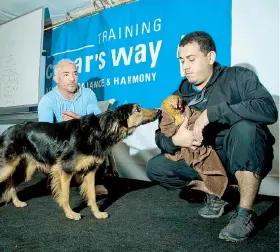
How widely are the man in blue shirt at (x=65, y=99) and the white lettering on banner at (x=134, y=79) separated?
0.67 m

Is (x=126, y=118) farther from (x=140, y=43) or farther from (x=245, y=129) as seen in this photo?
(x=140, y=43)

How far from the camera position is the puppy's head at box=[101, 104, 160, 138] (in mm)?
2408

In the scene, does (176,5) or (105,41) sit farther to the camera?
(105,41)

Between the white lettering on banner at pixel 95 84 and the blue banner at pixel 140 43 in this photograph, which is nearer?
the blue banner at pixel 140 43

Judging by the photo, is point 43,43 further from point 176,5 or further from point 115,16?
point 176,5

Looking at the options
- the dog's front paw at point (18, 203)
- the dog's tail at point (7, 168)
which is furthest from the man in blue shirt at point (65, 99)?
the dog's front paw at point (18, 203)

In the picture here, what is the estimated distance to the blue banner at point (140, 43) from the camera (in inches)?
124

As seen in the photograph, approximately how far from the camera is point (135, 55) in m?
3.71

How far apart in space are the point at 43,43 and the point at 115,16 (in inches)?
60.1

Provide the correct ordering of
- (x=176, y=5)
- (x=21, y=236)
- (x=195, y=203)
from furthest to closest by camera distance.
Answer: (x=176, y=5) < (x=195, y=203) < (x=21, y=236)

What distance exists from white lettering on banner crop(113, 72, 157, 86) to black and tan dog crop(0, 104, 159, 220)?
1089 mm

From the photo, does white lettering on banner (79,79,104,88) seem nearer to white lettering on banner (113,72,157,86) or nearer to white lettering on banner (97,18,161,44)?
white lettering on banner (113,72,157,86)

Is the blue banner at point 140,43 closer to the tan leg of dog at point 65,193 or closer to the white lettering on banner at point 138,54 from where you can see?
the white lettering on banner at point 138,54

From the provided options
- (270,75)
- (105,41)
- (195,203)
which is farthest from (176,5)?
(195,203)
